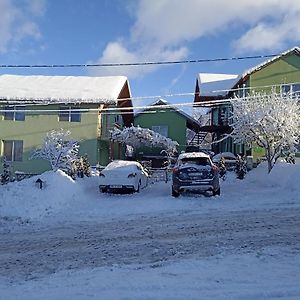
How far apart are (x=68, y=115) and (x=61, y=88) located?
2.58 m

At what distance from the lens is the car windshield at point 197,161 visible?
15703 millimetres

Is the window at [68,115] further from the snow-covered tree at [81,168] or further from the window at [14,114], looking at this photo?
the snow-covered tree at [81,168]

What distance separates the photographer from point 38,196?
14.3 m

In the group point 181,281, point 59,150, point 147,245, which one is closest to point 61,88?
point 59,150

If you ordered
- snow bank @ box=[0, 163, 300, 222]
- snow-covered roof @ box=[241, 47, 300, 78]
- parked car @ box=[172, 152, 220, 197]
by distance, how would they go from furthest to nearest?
snow-covered roof @ box=[241, 47, 300, 78] < parked car @ box=[172, 152, 220, 197] < snow bank @ box=[0, 163, 300, 222]

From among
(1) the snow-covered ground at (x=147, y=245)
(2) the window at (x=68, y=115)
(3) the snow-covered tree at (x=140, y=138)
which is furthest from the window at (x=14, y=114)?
(1) the snow-covered ground at (x=147, y=245)

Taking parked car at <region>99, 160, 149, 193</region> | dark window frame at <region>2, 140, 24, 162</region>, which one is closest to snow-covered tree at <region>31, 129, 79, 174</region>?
dark window frame at <region>2, 140, 24, 162</region>

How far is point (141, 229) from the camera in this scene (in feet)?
32.9

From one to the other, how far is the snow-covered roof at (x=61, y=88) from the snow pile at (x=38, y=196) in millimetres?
13146

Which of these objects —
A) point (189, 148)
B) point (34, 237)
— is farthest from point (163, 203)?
point (189, 148)

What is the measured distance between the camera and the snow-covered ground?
5625mm

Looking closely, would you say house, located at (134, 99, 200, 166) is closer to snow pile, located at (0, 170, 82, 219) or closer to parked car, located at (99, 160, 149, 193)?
parked car, located at (99, 160, 149, 193)

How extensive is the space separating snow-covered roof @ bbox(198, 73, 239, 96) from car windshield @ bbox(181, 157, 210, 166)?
1870 cm

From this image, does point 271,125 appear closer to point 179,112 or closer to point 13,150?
point 179,112
